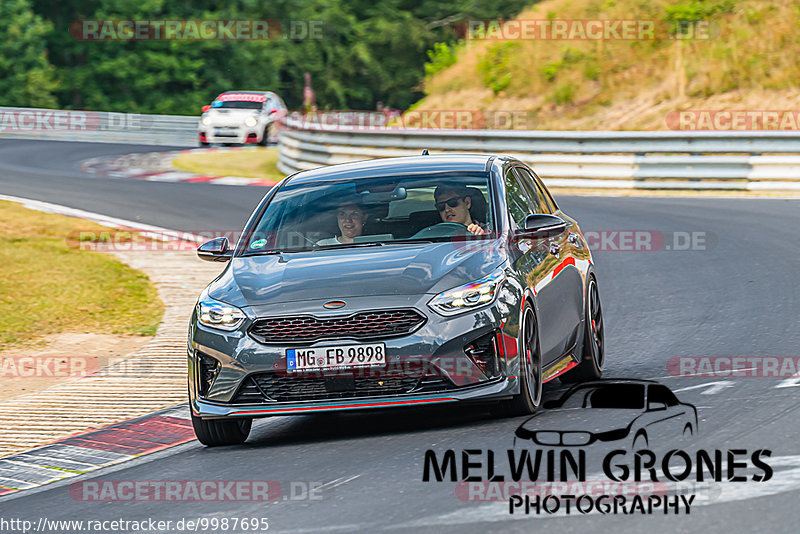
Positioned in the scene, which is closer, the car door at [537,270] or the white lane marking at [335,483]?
the white lane marking at [335,483]

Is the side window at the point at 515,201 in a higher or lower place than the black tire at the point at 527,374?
higher

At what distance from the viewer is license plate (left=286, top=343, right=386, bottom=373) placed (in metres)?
7.00

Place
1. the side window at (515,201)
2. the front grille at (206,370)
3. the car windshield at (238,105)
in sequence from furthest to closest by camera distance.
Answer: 1. the car windshield at (238,105)
2. the side window at (515,201)
3. the front grille at (206,370)

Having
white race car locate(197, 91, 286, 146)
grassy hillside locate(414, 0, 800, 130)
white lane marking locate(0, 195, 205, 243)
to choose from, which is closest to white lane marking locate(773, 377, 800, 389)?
white lane marking locate(0, 195, 205, 243)

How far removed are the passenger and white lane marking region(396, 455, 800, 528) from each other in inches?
116

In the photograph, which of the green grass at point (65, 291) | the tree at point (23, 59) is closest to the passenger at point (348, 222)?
the green grass at point (65, 291)

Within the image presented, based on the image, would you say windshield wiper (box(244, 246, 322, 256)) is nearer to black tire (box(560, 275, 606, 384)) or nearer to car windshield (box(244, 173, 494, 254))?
car windshield (box(244, 173, 494, 254))

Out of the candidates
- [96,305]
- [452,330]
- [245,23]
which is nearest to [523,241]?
[452,330]

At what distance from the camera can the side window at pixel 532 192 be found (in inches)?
362

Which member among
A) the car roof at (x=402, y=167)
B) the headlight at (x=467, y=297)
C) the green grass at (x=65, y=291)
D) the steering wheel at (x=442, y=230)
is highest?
the car roof at (x=402, y=167)

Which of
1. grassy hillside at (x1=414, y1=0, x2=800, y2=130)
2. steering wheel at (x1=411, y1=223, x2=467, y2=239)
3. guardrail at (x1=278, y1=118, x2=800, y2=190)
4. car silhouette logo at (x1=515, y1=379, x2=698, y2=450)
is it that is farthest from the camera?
grassy hillside at (x1=414, y1=0, x2=800, y2=130)

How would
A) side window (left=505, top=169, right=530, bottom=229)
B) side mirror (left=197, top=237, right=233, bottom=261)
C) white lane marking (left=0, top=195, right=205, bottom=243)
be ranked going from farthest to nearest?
white lane marking (left=0, top=195, right=205, bottom=243) < side mirror (left=197, top=237, right=233, bottom=261) < side window (left=505, top=169, right=530, bottom=229)

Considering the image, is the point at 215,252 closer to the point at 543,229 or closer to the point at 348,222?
the point at 348,222

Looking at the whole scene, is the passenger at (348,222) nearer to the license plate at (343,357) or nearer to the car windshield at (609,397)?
the license plate at (343,357)
